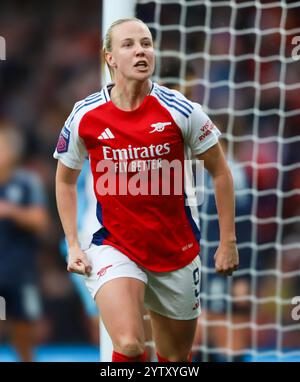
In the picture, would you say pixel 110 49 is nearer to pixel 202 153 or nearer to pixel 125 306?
pixel 202 153

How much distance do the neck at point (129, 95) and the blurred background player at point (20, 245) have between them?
2063 millimetres

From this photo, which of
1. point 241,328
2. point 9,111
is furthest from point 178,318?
point 9,111

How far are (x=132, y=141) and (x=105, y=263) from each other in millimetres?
452

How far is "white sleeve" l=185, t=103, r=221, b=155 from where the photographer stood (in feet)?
12.5

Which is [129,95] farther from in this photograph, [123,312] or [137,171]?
[123,312]

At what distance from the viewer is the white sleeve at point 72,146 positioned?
3852 mm

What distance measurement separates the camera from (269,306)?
5.82 meters

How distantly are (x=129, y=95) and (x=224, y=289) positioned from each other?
205cm

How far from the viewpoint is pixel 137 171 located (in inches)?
150
